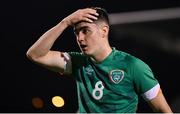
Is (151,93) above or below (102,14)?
below

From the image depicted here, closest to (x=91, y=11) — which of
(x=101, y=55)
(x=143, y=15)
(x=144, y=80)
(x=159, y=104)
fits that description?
(x=101, y=55)

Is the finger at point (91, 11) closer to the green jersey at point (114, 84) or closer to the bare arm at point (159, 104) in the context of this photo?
the green jersey at point (114, 84)

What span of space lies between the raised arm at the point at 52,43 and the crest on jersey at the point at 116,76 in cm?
33

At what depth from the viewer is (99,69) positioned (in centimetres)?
298

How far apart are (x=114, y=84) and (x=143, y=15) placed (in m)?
1.79

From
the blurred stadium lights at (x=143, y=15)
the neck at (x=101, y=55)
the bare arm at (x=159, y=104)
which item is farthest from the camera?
the blurred stadium lights at (x=143, y=15)

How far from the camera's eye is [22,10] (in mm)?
4820

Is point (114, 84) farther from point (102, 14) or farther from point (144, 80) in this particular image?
point (102, 14)

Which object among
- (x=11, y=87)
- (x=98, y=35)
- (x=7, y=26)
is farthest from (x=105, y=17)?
(x=11, y=87)

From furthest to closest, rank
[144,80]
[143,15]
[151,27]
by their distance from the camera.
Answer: [151,27] < [143,15] < [144,80]

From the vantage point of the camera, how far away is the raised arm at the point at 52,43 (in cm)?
292

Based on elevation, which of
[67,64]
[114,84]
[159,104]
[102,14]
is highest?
[102,14]

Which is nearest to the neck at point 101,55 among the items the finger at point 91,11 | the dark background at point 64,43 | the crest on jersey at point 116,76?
the crest on jersey at point 116,76

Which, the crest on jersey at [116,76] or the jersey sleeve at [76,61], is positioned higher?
the jersey sleeve at [76,61]
